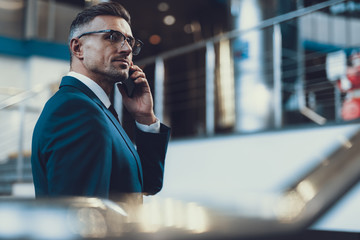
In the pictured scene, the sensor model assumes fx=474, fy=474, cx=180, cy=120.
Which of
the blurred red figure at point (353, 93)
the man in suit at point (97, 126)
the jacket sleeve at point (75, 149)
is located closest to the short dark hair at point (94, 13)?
the man in suit at point (97, 126)

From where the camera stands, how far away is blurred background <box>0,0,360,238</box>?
1.46 metres

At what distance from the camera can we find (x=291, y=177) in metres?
0.25

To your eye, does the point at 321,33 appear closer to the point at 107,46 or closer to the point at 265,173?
the point at 265,173

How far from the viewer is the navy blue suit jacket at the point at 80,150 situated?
50 cm

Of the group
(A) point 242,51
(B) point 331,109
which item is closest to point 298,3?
(A) point 242,51

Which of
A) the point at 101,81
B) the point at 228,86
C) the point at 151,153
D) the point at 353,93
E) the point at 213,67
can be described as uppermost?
the point at 228,86

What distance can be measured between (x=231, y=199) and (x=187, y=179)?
2.94m

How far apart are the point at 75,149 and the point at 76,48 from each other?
17cm

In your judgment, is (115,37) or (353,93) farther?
(353,93)

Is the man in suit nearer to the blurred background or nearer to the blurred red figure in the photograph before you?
the blurred background

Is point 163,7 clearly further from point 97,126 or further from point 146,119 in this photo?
point 97,126

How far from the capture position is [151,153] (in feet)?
2.41

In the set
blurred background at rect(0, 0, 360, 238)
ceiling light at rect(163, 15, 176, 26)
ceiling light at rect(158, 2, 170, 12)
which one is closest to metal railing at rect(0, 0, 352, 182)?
blurred background at rect(0, 0, 360, 238)

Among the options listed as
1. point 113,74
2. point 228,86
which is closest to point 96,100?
point 113,74
